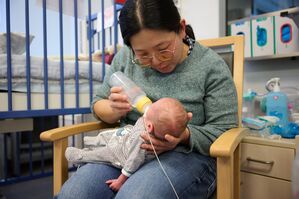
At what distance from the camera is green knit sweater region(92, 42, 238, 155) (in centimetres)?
84

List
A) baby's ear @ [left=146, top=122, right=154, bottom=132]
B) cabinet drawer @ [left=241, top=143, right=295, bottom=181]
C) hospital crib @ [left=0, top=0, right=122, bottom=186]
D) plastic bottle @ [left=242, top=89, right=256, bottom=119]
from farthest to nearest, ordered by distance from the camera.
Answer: plastic bottle @ [left=242, top=89, right=256, bottom=119] → hospital crib @ [left=0, top=0, right=122, bottom=186] → cabinet drawer @ [left=241, top=143, right=295, bottom=181] → baby's ear @ [left=146, top=122, right=154, bottom=132]

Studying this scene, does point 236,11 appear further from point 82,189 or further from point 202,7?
point 82,189

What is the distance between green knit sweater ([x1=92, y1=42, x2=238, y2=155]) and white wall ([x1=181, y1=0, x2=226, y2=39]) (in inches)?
43.2

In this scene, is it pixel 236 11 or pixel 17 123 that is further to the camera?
pixel 236 11

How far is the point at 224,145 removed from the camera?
67cm

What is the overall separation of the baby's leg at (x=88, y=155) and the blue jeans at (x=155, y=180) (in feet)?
0.07

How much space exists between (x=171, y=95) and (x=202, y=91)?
11 centimetres

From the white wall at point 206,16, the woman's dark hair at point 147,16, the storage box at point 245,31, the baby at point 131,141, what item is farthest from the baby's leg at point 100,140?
the white wall at point 206,16

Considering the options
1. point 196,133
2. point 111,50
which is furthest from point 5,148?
point 196,133

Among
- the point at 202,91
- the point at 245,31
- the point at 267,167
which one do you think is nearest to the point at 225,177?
the point at 202,91

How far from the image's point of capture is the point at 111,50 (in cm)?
175

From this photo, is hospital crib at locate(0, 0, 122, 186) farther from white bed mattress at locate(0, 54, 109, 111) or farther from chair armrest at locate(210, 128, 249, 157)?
chair armrest at locate(210, 128, 249, 157)

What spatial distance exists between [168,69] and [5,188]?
157cm

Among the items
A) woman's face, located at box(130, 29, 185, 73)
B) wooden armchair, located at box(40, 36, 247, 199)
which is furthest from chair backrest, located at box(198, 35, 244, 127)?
woman's face, located at box(130, 29, 185, 73)
